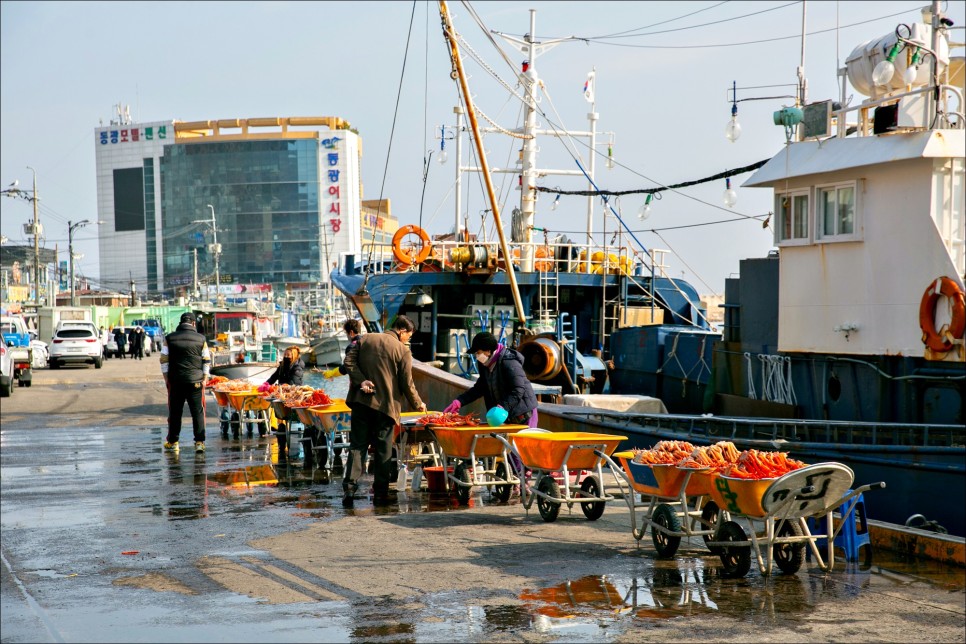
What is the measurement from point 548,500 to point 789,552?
2.59 m

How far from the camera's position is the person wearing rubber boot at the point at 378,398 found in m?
10.8

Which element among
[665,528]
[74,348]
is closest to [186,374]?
[665,528]

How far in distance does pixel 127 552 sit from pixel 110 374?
107 feet

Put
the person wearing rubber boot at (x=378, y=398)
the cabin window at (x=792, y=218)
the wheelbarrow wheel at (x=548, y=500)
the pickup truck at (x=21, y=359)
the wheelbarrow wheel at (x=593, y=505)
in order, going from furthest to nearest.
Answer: the pickup truck at (x=21, y=359) < the cabin window at (x=792, y=218) < the person wearing rubber boot at (x=378, y=398) < the wheelbarrow wheel at (x=593, y=505) < the wheelbarrow wheel at (x=548, y=500)

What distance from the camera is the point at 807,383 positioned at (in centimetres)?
1275

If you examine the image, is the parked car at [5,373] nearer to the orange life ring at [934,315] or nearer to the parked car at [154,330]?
the orange life ring at [934,315]

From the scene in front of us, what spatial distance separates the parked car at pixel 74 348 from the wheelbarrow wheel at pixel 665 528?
38.7 metres

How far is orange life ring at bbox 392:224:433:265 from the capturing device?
25375 mm

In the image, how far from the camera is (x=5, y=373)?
27188 mm

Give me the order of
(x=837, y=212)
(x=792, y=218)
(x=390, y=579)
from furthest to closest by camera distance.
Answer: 1. (x=792, y=218)
2. (x=837, y=212)
3. (x=390, y=579)

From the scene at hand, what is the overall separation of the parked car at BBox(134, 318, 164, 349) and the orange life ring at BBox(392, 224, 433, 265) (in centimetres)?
4206

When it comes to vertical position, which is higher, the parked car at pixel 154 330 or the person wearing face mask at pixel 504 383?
the person wearing face mask at pixel 504 383

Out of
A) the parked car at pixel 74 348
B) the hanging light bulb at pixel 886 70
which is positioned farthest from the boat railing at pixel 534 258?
the parked car at pixel 74 348

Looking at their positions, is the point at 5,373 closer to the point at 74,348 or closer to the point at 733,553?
the point at 74,348
